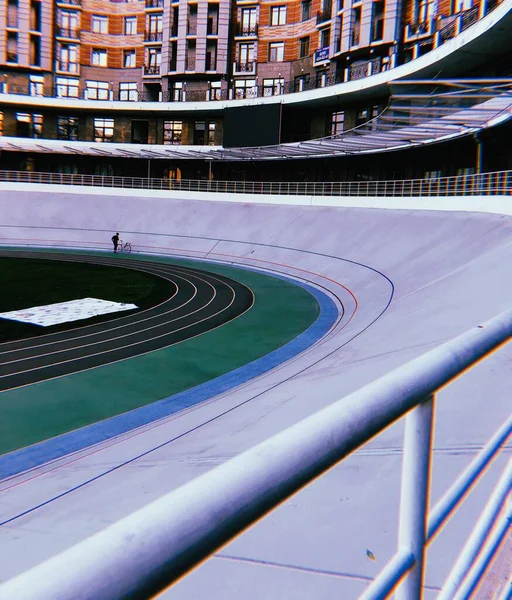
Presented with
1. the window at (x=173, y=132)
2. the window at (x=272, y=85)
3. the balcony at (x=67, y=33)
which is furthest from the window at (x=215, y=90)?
the balcony at (x=67, y=33)

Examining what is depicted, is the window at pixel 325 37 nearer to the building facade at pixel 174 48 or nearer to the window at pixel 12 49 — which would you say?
the building facade at pixel 174 48

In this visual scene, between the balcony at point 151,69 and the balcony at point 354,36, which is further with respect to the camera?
the balcony at point 151,69

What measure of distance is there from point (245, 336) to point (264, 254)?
17.8m

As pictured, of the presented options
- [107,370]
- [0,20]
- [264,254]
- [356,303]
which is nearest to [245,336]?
[107,370]

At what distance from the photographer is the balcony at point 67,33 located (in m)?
62.6

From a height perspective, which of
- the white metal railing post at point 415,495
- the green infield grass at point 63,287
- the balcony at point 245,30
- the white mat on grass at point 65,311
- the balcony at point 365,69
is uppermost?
the balcony at point 245,30

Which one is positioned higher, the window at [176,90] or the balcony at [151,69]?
the balcony at [151,69]

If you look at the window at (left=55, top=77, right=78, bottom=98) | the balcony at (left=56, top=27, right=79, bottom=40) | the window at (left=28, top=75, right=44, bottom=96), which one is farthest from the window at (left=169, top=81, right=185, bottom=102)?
the window at (left=28, top=75, right=44, bottom=96)

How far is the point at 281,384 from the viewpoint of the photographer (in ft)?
38.2

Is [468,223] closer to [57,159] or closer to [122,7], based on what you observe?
[57,159]

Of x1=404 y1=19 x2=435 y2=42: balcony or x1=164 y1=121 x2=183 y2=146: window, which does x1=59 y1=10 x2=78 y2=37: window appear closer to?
x1=164 y1=121 x2=183 y2=146: window

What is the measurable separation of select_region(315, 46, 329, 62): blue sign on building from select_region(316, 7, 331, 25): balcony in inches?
101

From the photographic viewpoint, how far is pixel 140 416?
1081cm

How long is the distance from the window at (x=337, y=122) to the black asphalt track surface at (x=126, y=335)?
30.8 metres
